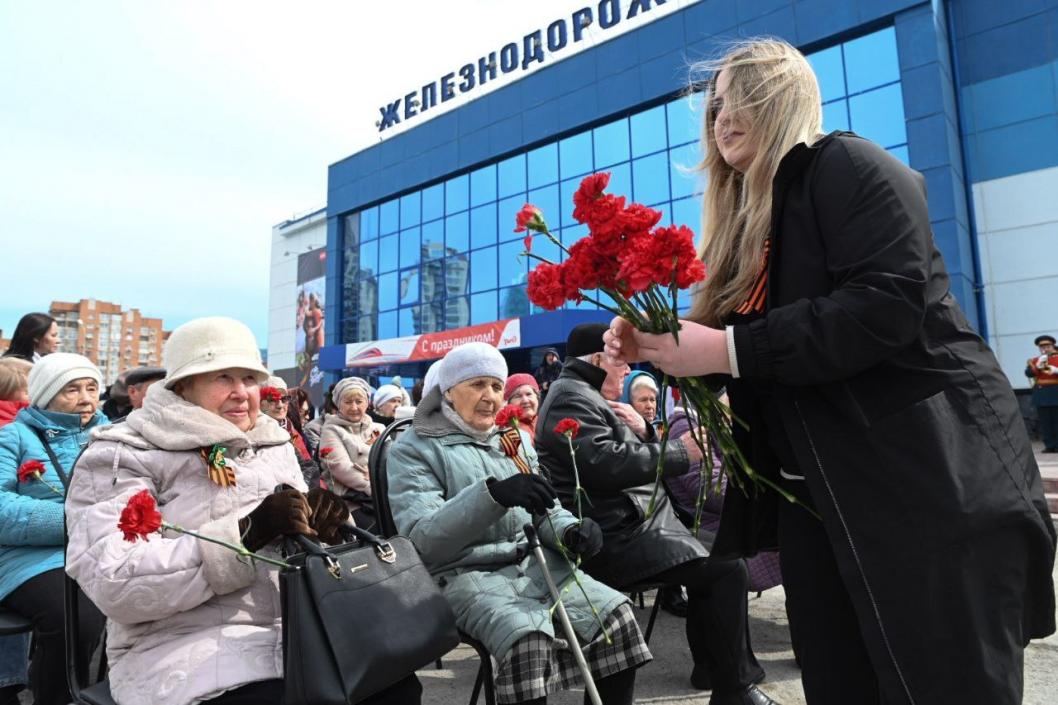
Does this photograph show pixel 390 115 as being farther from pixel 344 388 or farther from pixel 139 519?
pixel 139 519

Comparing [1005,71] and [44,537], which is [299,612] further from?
[1005,71]

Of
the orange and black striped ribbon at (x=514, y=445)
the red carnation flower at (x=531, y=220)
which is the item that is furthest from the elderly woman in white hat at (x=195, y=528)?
the red carnation flower at (x=531, y=220)

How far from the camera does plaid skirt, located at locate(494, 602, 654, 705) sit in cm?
236

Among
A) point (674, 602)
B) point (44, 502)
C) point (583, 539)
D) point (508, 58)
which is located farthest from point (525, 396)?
point (508, 58)

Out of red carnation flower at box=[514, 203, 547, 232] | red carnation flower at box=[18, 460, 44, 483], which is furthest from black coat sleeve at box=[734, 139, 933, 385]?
red carnation flower at box=[18, 460, 44, 483]

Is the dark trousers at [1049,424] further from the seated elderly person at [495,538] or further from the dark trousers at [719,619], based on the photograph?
the seated elderly person at [495,538]

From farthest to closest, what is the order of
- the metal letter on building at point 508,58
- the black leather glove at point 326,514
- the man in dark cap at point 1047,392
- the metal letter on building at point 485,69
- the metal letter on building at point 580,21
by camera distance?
the metal letter on building at point 485,69, the metal letter on building at point 508,58, the metal letter on building at point 580,21, the man in dark cap at point 1047,392, the black leather glove at point 326,514

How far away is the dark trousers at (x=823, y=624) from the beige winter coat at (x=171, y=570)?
141cm

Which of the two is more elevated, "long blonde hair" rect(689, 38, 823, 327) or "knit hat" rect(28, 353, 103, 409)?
"long blonde hair" rect(689, 38, 823, 327)

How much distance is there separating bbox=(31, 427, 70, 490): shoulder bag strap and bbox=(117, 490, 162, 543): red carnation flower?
159 centimetres

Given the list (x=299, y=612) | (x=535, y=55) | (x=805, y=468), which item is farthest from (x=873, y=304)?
(x=535, y=55)

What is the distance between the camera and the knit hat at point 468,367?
10.2 ft

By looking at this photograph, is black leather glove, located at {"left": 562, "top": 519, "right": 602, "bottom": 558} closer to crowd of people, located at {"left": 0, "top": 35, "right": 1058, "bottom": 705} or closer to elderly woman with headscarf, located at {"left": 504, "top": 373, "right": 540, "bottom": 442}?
crowd of people, located at {"left": 0, "top": 35, "right": 1058, "bottom": 705}

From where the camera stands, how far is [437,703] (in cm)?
331
